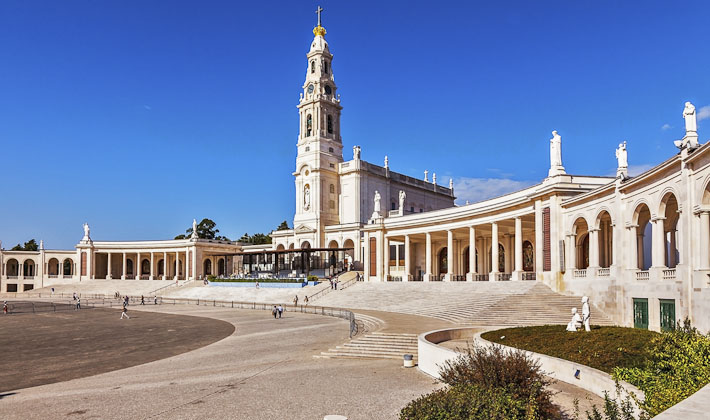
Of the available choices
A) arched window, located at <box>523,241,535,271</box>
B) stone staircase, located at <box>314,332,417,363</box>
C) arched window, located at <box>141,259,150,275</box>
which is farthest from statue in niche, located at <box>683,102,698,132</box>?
arched window, located at <box>141,259,150,275</box>

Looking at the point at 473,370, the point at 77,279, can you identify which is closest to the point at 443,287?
the point at 473,370

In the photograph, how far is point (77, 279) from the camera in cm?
9312

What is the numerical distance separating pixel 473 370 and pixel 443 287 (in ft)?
113

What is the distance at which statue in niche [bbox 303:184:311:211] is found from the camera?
79.7 meters

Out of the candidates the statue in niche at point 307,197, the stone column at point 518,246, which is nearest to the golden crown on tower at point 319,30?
the statue in niche at point 307,197

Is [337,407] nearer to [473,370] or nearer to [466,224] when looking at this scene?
[473,370]

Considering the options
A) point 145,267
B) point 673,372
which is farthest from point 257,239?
point 673,372

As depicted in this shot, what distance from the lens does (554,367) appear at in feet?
53.8

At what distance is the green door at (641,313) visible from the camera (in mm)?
27047

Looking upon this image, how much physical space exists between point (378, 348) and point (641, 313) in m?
14.1

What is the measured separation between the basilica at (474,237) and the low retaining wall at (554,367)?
973 cm

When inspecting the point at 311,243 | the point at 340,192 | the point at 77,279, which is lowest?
the point at 77,279

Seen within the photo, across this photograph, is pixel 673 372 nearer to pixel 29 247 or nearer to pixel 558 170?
pixel 558 170

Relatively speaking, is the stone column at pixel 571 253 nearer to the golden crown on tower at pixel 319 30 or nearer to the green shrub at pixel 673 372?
the green shrub at pixel 673 372
